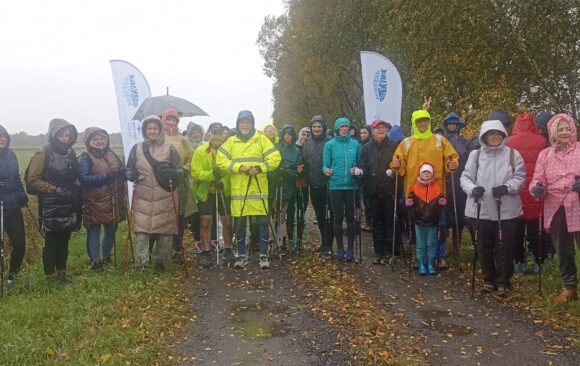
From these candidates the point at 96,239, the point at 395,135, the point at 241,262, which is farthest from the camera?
the point at 395,135

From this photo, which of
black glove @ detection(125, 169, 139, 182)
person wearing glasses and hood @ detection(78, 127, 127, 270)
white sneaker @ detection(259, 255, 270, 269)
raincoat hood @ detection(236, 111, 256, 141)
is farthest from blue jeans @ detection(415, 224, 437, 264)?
person wearing glasses and hood @ detection(78, 127, 127, 270)

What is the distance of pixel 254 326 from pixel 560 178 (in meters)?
3.92

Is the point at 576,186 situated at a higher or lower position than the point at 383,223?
higher

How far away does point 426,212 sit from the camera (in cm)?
743

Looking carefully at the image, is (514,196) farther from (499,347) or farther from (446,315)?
(499,347)

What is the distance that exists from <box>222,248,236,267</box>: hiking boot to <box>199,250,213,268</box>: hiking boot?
0.23 m

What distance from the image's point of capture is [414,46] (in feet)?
48.1

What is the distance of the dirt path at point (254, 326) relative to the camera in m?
4.79

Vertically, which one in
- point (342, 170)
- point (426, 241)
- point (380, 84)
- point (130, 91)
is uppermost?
point (380, 84)

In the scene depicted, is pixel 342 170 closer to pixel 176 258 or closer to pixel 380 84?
pixel 176 258

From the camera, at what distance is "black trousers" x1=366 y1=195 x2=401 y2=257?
838cm

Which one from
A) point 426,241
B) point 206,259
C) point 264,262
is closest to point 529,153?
point 426,241

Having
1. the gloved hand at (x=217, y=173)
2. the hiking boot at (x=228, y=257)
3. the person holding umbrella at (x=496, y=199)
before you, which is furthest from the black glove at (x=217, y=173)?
the person holding umbrella at (x=496, y=199)

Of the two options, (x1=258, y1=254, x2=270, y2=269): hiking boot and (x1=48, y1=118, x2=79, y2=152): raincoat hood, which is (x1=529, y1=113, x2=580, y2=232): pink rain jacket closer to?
(x1=258, y1=254, x2=270, y2=269): hiking boot
